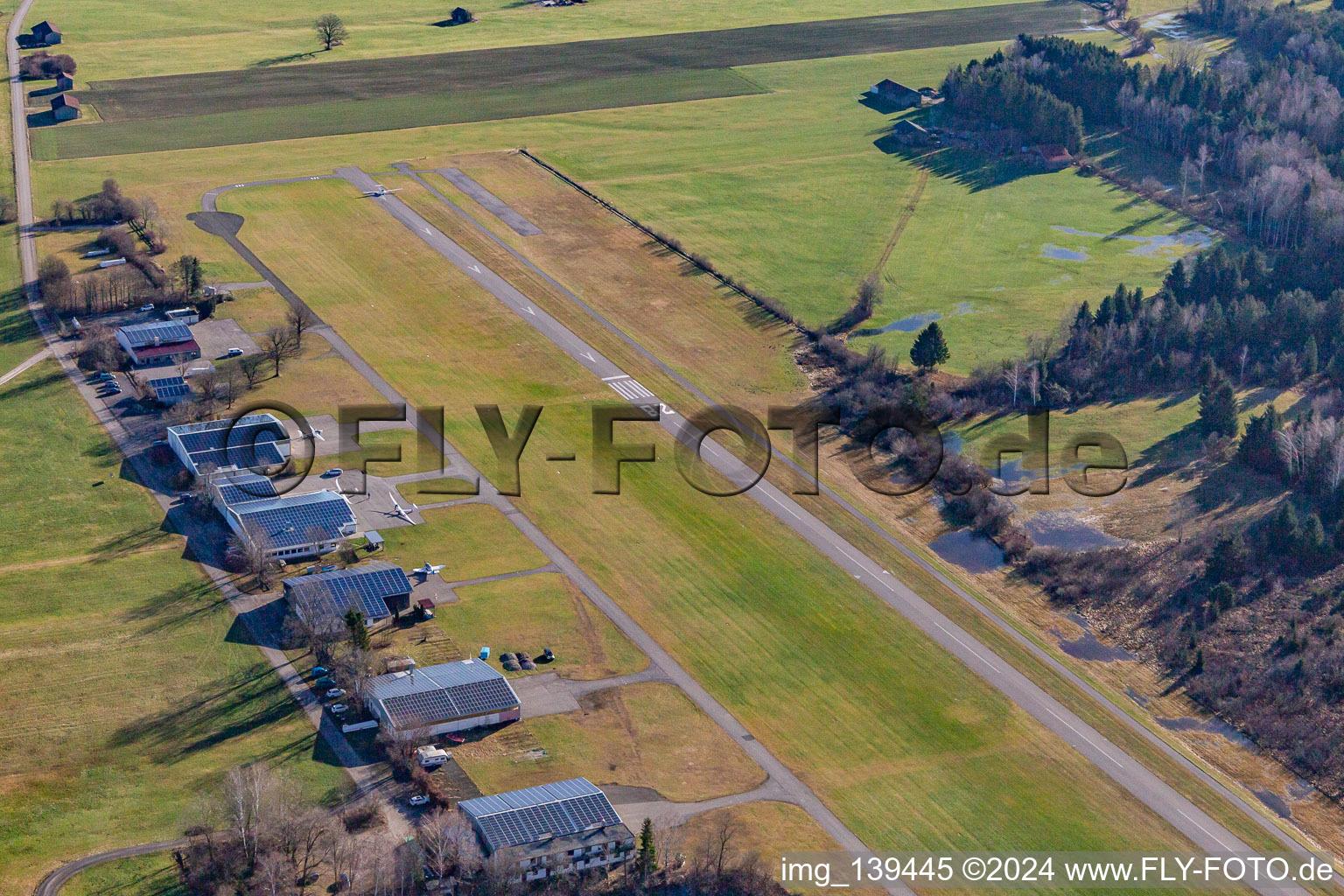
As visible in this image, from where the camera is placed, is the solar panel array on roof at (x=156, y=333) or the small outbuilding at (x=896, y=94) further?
the small outbuilding at (x=896, y=94)

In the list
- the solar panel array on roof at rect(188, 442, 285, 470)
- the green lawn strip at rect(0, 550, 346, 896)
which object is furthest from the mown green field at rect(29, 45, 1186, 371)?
the green lawn strip at rect(0, 550, 346, 896)

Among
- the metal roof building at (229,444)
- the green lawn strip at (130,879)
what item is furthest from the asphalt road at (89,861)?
the metal roof building at (229,444)

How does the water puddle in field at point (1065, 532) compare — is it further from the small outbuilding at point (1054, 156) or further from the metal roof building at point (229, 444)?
the small outbuilding at point (1054, 156)

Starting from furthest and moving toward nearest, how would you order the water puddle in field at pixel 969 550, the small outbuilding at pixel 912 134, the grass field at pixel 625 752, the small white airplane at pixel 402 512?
the small outbuilding at pixel 912 134 < the small white airplane at pixel 402 512 < the water puddle in field at pixel 969 550 < the grass field at pixel 625 752

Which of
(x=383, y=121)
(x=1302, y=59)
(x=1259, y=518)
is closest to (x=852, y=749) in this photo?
(x=1259, y=518)

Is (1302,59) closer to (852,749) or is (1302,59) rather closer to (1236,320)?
(1236,320)

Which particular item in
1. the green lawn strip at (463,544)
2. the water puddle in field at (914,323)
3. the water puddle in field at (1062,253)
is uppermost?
the water puddle in field at (1062,253)

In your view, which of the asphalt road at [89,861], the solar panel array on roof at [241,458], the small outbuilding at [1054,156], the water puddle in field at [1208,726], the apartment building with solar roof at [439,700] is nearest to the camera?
the asphalt road at [89,861]
